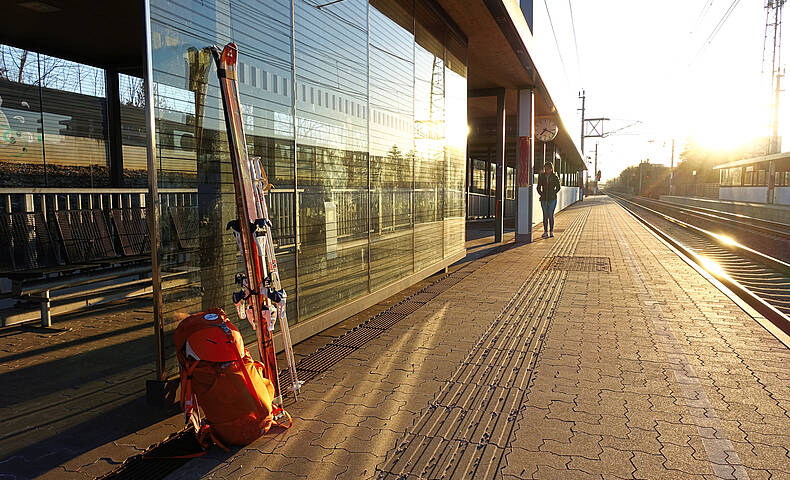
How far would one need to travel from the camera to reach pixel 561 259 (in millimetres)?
10719

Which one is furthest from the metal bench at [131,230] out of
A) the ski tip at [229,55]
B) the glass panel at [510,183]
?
the glass panel at [510,183]

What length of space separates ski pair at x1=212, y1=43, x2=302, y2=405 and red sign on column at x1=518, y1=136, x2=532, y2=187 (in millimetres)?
11917

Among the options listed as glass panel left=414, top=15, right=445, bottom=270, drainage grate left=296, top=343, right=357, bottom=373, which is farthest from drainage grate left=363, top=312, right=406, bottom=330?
glass panel left=414, top=15, right=445, bottom=270

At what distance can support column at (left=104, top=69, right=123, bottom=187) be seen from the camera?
28.8 ft

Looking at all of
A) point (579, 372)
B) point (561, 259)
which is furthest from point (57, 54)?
point (561, 259)

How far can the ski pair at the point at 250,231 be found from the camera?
10.5ft

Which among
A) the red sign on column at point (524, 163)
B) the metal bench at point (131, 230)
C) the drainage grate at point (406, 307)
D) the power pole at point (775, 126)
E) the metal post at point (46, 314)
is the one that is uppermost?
the power pole at point (775, 126)

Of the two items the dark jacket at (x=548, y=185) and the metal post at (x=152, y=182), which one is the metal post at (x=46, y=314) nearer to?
the metal post at (x=152, y=182)

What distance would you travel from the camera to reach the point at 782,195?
36.6 m

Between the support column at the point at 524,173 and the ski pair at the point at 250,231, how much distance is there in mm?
11754

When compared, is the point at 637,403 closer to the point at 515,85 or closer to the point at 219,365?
the point at 219,365

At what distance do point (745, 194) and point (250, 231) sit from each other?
52.0m

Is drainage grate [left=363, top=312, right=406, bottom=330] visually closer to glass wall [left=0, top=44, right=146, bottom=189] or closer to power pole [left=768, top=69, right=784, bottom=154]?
glass wall [left=0, top=44, right=146, bottom=189]

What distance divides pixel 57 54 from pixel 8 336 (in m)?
5.04
